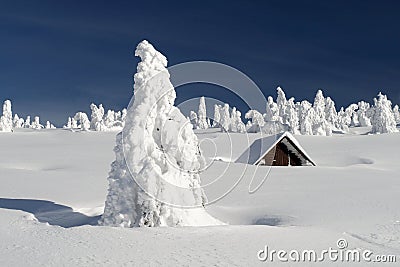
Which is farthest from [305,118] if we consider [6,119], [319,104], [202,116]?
[6,119]

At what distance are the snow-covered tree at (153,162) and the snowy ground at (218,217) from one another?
1.50m

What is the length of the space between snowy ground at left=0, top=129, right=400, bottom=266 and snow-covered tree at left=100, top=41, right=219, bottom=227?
4.91 ft

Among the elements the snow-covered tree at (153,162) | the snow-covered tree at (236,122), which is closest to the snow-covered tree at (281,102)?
the snow-covered tree at (236,122)

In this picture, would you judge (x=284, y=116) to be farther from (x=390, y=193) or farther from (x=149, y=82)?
(x=149, y=82)

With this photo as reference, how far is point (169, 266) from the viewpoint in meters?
8.73

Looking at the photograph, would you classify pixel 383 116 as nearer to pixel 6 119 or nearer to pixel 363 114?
pixel 363 114

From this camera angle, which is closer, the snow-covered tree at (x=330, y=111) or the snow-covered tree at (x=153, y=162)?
the snow-covered tree at (x=153, y=162)

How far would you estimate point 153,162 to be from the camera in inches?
554

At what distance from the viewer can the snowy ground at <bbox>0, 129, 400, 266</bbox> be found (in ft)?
31.3

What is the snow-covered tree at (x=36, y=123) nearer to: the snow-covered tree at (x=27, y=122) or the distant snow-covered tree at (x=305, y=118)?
the snow-covered tree at (x=27, y=122)

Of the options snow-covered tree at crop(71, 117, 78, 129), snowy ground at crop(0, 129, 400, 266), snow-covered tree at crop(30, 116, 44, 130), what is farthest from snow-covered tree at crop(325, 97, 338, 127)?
snow-covered tree at crop(30, 116, 44, 130)

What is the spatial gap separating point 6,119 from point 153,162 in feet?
313

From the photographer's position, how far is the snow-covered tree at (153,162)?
13.8 metres

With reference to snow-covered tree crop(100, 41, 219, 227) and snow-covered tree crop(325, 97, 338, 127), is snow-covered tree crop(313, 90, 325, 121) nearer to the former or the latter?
snow-covered tree crop(325, 97, 338, 127)
